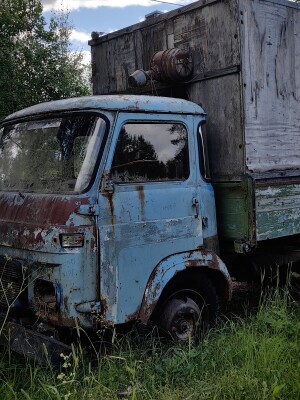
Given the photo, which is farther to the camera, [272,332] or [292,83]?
[292,83]

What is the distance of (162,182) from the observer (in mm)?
3824

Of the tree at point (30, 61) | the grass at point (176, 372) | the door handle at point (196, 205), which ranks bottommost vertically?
the grass at point (176, 372)

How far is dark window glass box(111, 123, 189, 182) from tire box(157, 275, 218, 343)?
933 mm

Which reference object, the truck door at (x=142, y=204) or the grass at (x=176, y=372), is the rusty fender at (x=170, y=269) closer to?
the truck door at (x=142, y=204)

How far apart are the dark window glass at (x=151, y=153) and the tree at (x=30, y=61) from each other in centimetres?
858

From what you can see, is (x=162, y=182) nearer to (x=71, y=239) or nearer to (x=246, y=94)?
(x=71, y=239)

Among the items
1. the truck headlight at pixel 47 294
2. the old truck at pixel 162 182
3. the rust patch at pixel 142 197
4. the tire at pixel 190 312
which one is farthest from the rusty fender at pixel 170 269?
the truck headlight at pixel 47 294

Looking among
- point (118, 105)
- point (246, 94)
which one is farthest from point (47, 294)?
point (246, 94)

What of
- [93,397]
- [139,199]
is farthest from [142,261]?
[93,397]

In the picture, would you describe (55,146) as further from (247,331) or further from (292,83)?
(292,83)

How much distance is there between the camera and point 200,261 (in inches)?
153

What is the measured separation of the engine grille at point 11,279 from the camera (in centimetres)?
346

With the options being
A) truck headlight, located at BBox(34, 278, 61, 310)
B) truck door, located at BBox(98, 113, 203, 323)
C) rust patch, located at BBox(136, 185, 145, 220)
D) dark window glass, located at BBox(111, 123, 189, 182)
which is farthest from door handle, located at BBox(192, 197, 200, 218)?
truck headlight, located at BBox(34, 278, 61, 310)

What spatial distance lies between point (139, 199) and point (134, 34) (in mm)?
2166
